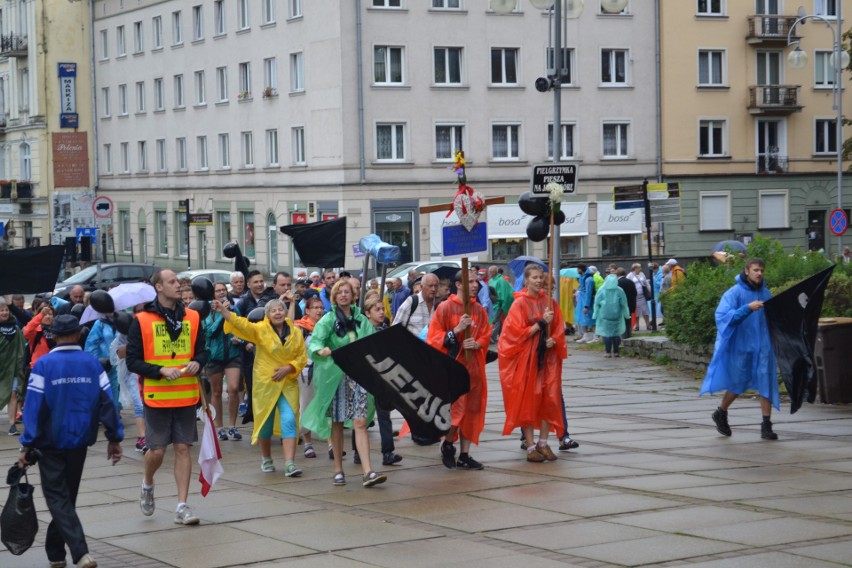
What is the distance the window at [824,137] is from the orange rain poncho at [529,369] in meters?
48.2

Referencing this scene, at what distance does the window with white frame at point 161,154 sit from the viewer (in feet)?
219

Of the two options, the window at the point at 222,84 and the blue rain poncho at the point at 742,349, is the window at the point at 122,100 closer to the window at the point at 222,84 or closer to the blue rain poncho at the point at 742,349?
the window at the point at 222,84

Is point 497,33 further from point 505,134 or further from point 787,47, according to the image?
point 787,47

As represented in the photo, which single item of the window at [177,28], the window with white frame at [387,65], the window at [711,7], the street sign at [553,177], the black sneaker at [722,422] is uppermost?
the window at [177,28]

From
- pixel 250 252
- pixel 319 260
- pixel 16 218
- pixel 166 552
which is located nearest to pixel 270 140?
pixel 250 252

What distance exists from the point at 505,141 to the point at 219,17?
13.8 meters

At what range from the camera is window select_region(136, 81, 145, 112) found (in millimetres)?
67938

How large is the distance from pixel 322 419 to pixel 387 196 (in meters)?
40.2

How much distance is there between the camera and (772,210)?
191ft

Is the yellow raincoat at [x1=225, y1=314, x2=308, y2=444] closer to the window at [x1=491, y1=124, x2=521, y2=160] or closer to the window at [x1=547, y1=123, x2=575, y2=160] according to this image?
the window at [x1=491, y1=124, x2=521, y2=160]

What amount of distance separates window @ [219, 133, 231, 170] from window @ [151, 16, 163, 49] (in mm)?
7333

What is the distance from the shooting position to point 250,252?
193 feet

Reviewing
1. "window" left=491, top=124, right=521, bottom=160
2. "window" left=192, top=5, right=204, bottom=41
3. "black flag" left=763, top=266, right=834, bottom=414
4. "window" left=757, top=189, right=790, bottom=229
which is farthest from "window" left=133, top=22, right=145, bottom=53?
"black flag" left=763, top=266, right=834, bottom=414

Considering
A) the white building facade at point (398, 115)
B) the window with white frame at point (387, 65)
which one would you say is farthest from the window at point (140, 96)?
the window with white frame at point (387, 65)
